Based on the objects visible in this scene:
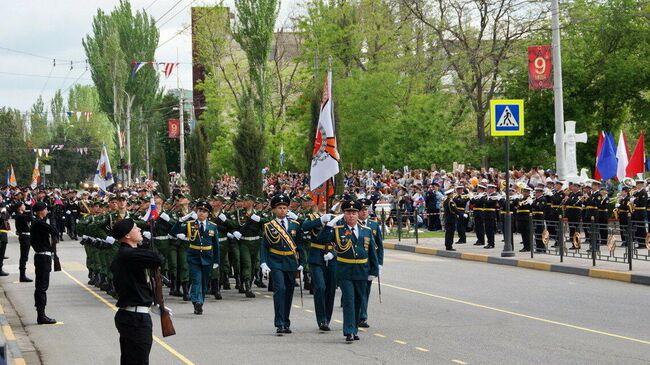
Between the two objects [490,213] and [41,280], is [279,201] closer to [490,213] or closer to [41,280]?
[41,280]

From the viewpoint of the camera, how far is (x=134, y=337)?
988 centimetres

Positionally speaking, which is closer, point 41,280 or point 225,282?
point 41,280

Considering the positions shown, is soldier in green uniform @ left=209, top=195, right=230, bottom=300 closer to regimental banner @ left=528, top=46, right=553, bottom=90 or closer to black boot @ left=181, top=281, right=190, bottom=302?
black boot @ left=181, top=281, right=190, bottom=302

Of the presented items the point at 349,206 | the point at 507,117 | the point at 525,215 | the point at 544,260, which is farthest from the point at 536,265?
the point at 349,206

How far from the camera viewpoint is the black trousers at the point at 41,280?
658 inches

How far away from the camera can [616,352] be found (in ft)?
41.9

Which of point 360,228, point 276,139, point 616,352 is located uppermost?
point 276,139

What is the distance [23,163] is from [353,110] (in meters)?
59.7

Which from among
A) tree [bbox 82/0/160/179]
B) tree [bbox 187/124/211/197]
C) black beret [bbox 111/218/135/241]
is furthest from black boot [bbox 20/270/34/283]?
tree [bbox 82/0/160/179]

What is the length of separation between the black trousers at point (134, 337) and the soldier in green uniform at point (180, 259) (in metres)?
9.36

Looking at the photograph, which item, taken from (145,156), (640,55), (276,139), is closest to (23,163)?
(145,156)

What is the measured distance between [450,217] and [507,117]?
4.80 m

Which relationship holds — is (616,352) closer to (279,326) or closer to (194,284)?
(279,326)

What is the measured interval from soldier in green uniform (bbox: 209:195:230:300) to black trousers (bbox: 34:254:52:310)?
145 inches
